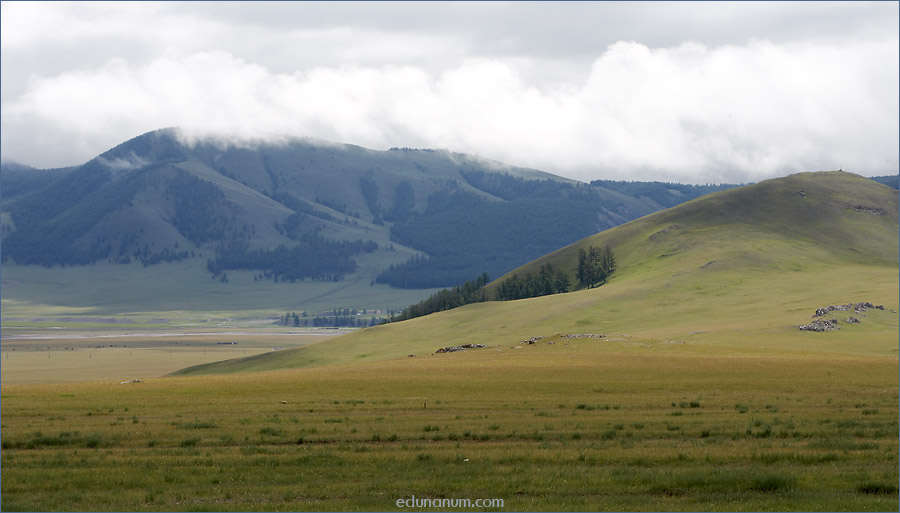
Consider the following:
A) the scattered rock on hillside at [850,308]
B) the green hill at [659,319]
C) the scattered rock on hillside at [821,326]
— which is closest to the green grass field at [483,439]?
the scattered rock on hillside at [821,326]

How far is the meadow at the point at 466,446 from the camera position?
27.6 m

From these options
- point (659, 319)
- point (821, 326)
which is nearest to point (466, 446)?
point (821, 326)

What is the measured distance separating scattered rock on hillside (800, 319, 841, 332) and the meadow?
2453 inches

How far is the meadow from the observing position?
27641 mm

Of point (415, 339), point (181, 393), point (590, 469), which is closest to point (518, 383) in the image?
point (181, 393)

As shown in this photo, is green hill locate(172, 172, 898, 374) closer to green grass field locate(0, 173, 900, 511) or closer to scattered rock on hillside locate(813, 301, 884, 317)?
scattered rock on hillside locate(813, 301, 884, 317)

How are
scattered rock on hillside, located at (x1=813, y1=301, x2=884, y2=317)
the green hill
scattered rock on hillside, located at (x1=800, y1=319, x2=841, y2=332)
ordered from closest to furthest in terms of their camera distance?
scattered rock on hillside, located at (x1=800, y1=319, x2=841, y2=332)
the green hill
scattered rock on hillside, located at (x1=813, y1=301, x2=884, y2=317)

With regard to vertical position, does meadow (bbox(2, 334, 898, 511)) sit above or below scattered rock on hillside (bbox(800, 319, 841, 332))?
below

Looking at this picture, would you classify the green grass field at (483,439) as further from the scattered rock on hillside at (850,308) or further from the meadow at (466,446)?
the scattered rock on hillside at (850,308)

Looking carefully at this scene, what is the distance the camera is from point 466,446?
118 feet

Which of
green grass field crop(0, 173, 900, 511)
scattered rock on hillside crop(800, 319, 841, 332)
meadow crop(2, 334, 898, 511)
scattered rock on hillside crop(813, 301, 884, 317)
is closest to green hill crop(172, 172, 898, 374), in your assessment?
scattered rock on hillside crop(800, 319, 841, 332)

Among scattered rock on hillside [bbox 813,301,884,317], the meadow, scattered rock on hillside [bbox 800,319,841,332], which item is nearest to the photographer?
the meadow

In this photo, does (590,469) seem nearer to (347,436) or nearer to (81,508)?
(347,436)

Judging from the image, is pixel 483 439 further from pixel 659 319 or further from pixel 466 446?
pixel 659 319
